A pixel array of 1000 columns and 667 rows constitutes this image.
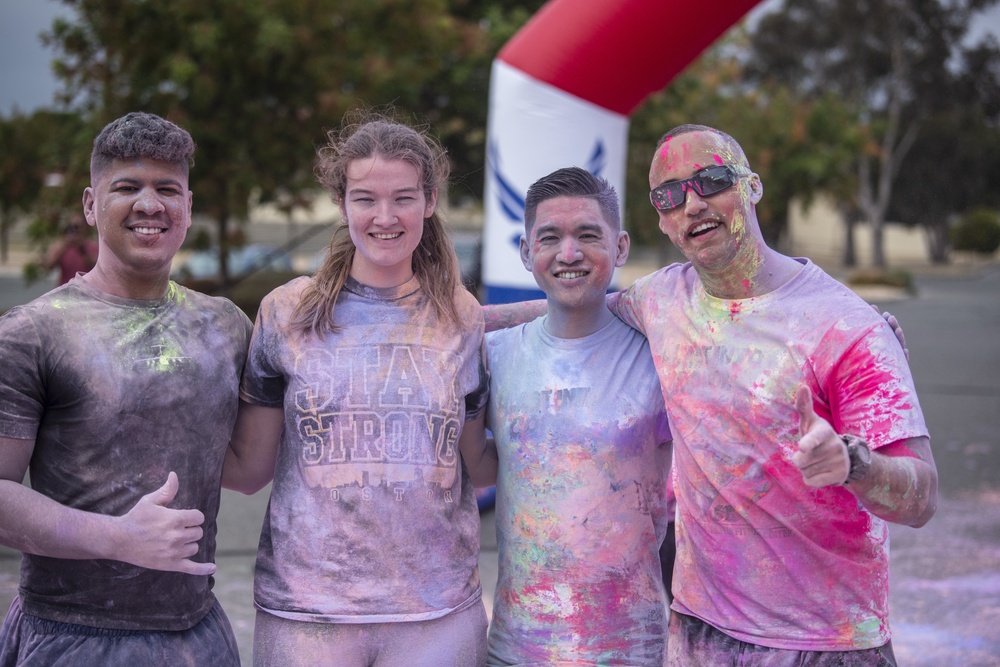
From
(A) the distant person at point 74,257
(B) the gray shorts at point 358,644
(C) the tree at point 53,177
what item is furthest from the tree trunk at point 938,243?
(B) the gray shorts at point 358,644

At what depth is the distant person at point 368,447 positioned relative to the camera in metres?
2.22

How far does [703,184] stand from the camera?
7.57 feet

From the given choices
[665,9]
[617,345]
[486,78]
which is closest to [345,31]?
[486,78]

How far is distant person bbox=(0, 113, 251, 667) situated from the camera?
198cm

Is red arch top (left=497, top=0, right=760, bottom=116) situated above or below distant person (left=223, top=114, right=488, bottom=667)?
above

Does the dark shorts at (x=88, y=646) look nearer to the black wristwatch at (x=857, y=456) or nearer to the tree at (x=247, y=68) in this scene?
the black wristwatch at (x=857, y=456)

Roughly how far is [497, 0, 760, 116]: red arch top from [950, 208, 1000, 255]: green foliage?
44.9 m

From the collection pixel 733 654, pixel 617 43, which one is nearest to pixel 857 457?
pixel 733 654

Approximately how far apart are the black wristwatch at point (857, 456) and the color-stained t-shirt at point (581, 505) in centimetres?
71

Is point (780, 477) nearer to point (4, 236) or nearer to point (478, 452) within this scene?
point (478, 452)

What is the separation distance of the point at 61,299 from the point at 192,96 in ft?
29.3

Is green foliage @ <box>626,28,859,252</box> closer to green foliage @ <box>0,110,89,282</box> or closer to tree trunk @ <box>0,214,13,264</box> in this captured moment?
green foliage @ <box>0,110,89,282</box>

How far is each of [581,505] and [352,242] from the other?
35.6 inches

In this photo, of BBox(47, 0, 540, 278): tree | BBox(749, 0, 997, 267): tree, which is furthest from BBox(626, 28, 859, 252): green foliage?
BBox(47, 0, 540, 278): tree
